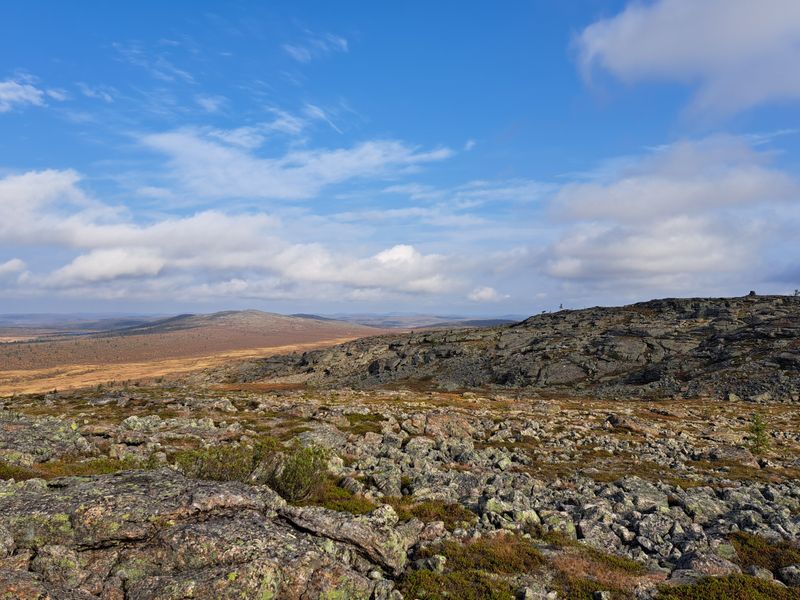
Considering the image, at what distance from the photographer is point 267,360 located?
162 meters

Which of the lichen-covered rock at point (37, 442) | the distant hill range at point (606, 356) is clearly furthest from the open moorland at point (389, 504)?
the distant hill range at point (606, 356)

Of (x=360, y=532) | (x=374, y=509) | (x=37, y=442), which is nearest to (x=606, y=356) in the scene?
(x=374, y=509)

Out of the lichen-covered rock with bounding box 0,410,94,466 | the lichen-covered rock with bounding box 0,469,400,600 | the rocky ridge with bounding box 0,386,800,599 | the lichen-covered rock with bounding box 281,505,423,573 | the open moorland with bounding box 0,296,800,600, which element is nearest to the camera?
the lichen-covered rock with bounding box 0,469,400,600

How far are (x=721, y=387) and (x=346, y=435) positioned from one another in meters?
77.9

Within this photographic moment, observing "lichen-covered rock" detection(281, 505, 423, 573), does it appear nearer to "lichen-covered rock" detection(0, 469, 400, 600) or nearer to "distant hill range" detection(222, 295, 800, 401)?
"lichen-covered rock" detection(0, 469, 400, 600)

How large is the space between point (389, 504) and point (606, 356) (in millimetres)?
106185

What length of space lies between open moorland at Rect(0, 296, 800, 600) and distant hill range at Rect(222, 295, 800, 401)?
34.7 metres

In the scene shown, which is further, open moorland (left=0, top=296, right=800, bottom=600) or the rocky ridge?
open moorland (left=0, top=296, right=800, bottom=600)

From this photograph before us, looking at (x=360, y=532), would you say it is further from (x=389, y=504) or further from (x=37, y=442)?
(x=37, y=442)

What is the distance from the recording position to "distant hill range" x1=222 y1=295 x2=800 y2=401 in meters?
91.5

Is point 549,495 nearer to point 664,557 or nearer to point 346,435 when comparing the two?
point 664,557

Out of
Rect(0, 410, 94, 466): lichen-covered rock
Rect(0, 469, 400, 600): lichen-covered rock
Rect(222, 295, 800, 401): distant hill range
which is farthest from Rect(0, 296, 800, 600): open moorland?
Rect(222, 295, 800, 401): distant hill range

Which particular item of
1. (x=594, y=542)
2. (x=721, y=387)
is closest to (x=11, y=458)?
(x=594, y=542)

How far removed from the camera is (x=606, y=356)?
114875mm
